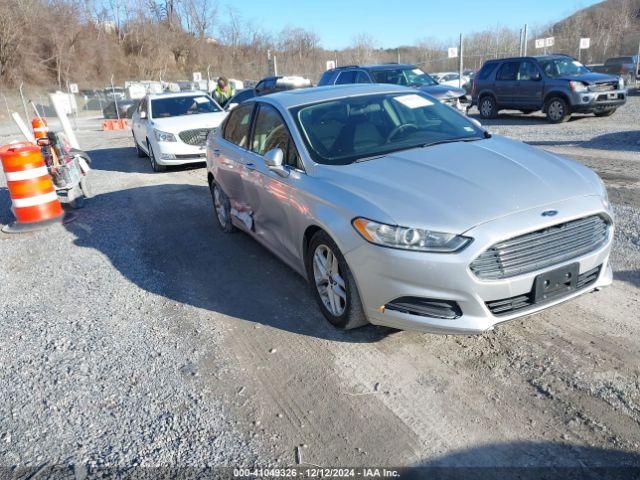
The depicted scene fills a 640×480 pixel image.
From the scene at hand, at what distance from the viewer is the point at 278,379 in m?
3.48

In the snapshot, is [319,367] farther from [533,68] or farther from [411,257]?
[533,68]

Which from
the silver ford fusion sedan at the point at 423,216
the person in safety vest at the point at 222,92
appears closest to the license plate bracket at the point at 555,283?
the silver ford fusion sedan at the point at 423,216

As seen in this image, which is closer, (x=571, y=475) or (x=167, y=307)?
(x=571, y=475)

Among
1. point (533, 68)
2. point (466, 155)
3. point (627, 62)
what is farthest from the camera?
point (627, 62)

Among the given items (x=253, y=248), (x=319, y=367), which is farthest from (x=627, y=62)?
(x=319, y=367)

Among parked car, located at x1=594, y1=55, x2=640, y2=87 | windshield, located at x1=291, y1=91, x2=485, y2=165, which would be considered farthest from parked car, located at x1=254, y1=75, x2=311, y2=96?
windshield, located at x1=291, y1=91, x2=485, y2=165

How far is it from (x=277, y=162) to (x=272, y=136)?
24.4 inches

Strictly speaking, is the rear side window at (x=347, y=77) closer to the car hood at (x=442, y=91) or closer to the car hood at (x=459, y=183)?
the car hood at (x=442, y=91)

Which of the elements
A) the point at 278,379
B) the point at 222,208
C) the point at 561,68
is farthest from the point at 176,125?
the point at 561,68

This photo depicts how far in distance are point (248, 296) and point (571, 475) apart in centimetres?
296

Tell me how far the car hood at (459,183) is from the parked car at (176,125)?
7504 mm

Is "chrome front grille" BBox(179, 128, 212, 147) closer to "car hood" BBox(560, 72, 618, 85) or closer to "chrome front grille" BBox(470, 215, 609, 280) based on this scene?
"chrome front grille" BBox(470, 215, 609, 280)

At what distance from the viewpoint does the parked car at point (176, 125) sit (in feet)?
36.5

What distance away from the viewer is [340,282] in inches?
148
